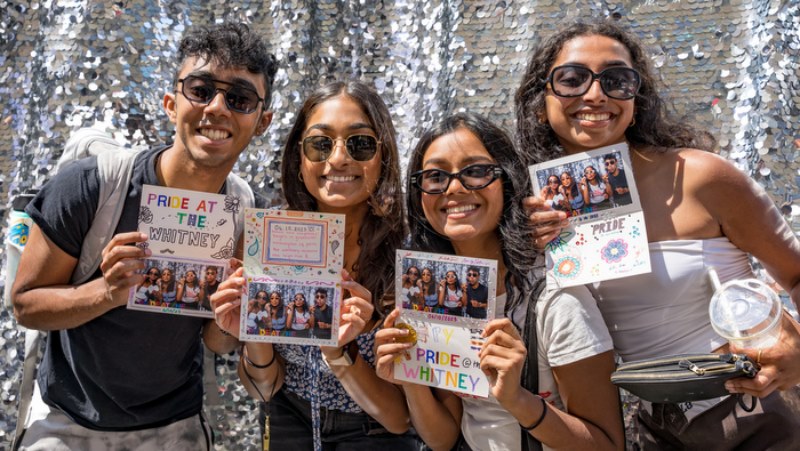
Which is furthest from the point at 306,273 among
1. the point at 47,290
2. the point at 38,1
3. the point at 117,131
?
the point at 38,1

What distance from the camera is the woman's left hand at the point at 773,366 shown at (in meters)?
1.57

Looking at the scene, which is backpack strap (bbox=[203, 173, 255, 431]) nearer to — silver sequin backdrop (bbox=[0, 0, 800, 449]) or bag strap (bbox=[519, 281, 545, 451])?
silver sequin backdrop (bbox=[0, 0, 800, 449])

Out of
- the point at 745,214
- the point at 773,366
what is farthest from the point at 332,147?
the point at 773,366

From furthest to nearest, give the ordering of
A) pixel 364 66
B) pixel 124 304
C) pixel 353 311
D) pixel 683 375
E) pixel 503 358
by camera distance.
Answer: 1. pixel 364 66
2. pixel 124 304
3. pixel 353 311
4. pixel 503 358
5. pixel 683 375

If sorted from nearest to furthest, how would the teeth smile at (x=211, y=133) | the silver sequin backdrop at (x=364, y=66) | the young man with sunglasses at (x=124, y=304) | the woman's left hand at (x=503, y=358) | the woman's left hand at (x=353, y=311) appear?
1. the woman's left hand at (x=503, y=358)
2. the woman's left hand at (x=353, y=311)
3. the young man with sunglasses at (x=124, y=304)
4. the teeth smile at (x=211, y=133)
5. the silver sequin backdrop at (x=364, y=66)

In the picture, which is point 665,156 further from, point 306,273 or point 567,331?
point 306,273

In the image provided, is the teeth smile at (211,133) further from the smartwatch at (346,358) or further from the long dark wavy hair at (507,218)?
the smartwatch at (346,358)

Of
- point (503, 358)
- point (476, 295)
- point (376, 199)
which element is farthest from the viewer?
point (376, 199)

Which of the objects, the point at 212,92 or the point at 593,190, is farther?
the point at 212,92

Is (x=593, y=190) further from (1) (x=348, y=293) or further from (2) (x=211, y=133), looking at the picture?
(2) (x=211, y=133)

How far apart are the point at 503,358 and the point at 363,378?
18.1 inches

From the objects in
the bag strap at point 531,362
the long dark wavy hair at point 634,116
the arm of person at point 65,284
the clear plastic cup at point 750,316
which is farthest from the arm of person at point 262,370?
the clear plastic cup at point 750,316

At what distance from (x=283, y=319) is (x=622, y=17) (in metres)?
1.97

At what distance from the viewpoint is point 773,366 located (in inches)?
62.2
